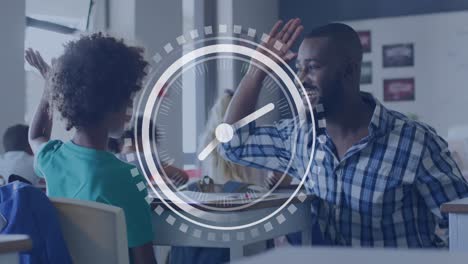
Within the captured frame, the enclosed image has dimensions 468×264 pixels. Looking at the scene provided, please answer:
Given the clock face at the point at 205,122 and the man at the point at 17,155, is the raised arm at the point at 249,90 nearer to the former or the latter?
the clock face at the point at 205,122

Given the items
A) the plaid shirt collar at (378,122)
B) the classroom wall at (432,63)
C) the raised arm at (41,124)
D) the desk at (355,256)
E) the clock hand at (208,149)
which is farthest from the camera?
the classroom wall at (432,63)

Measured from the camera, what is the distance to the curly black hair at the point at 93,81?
6.67 feet

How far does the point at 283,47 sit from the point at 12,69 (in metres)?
1.21

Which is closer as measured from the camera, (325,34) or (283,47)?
(283,47)

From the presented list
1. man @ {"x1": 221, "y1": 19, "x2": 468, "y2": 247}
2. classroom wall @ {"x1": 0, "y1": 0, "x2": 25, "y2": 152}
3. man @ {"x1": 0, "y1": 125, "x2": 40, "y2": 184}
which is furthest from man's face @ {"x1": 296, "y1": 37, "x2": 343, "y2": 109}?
classroom wall @ {"x1": 0, "y1": 0, "x2": 25, "y2": 152}

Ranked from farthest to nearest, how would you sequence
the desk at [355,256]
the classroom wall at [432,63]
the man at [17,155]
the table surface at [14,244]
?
the classroom wall at [432,63] → the man at [17,155] → the table surface at [14,244] → the desk at [355,256]

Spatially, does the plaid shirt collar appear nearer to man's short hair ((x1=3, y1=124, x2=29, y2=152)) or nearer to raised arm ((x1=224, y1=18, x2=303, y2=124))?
raised arm ((x1=224, y1=18, x2=303, y2=124))

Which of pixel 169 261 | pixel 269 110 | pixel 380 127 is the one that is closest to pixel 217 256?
pixel 169 261

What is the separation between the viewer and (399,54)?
3.97m

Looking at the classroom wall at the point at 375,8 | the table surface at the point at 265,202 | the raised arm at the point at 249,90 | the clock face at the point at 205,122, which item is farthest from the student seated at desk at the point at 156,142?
the classroom wall at the point at 375,8

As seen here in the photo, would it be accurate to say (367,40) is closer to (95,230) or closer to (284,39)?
(284,39)

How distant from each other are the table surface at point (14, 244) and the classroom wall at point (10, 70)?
1.58 meters

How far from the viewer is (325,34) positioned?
2342mm

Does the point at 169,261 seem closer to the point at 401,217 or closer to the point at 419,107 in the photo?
the point at 401,217
